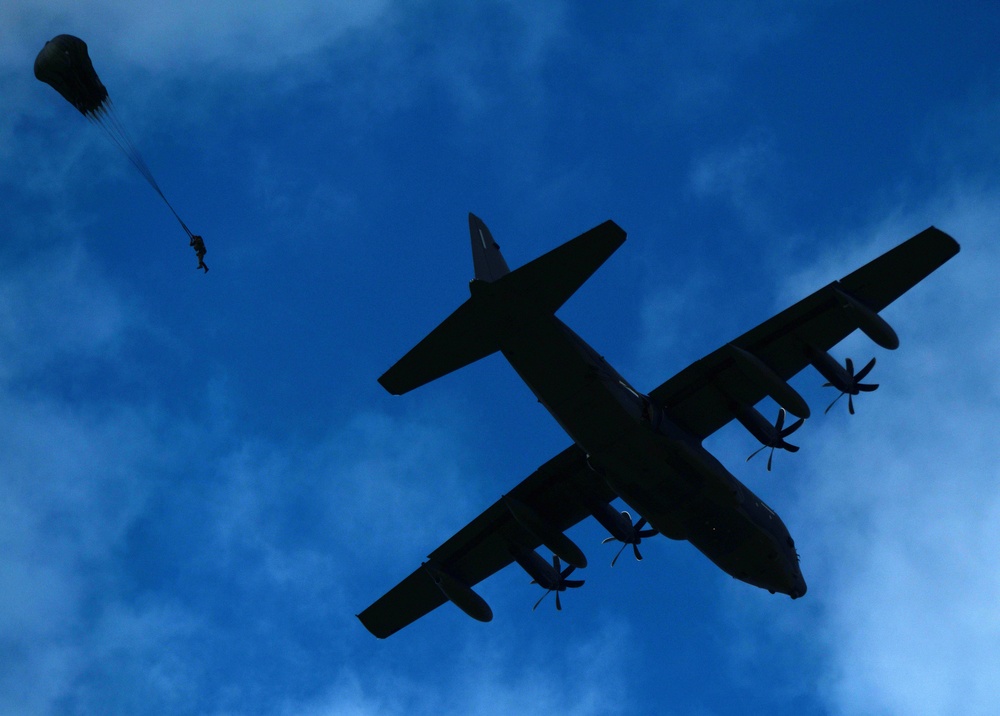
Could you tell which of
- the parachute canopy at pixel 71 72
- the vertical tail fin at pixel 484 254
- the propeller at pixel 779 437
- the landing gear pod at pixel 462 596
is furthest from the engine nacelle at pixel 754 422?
the parachute canopy at pixel 71 72

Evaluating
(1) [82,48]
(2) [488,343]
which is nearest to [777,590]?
(2) [488,343]

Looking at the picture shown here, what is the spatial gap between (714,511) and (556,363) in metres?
6.98

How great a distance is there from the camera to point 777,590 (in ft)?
96.7

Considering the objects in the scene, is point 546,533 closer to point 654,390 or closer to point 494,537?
point 494,537

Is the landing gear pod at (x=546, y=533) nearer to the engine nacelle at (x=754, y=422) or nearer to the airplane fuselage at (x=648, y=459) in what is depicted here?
the airplane fuselage at (x=648, y=459)

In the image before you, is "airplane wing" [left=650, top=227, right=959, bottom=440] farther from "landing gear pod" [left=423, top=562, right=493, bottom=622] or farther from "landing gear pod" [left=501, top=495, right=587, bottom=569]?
"landing gear pod" [left=423, top=562, right=493, bottom=622]

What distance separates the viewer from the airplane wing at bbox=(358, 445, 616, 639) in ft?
102

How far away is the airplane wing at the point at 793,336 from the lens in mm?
25906

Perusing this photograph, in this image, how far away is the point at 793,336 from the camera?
90.0 feet

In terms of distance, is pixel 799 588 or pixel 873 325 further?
pixel 799 588

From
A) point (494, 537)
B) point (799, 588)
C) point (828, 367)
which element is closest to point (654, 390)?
point (828, 367)

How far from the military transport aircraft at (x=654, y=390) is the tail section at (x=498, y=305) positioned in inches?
1.3

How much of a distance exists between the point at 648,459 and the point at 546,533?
5.74 m

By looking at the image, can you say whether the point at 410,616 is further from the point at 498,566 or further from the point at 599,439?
the point at 599,439
